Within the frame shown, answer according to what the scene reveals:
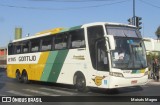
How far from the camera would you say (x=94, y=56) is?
16.0 m

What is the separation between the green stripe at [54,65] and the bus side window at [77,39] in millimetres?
917

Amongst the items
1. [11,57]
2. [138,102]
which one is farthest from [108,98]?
[11,57]

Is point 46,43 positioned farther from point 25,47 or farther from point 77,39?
point 77,39

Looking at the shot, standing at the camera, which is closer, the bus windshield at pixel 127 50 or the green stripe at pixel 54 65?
the bus windshield at pixel 127 50

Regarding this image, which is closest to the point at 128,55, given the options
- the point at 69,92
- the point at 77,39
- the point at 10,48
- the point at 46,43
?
the point at 77,39

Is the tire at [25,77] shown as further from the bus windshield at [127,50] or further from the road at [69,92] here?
the bus windshield at [127,50]

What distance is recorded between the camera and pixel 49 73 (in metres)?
20.1

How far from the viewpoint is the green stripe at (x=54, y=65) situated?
1881cm

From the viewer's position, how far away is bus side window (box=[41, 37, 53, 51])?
19984mm

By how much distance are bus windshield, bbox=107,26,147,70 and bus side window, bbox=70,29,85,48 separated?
1850 millimetres

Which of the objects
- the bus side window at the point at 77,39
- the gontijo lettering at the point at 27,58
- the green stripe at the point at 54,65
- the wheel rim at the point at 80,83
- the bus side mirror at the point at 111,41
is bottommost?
the wheel rim at the point at 80,83

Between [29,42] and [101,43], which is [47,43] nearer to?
[29,42]

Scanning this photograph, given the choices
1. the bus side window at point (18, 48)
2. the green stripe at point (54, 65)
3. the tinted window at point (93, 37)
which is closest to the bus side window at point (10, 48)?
the bus side window at point (18, 48)

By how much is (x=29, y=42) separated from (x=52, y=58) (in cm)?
360
